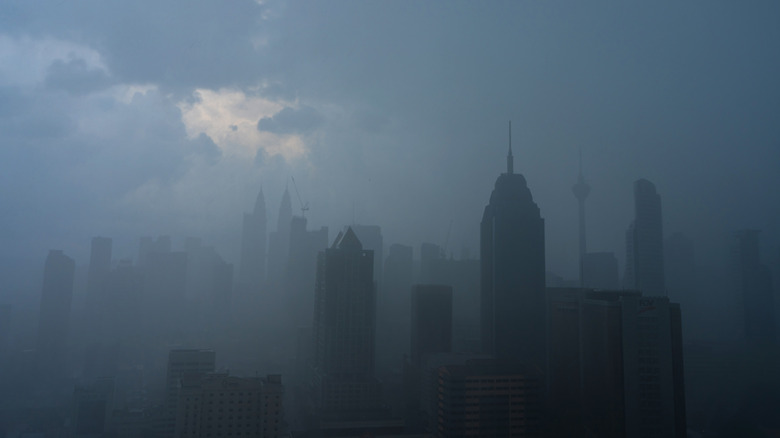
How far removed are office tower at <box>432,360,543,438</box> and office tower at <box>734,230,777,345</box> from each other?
43.0 ft

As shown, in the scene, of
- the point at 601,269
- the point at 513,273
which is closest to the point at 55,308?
the point at 513,273

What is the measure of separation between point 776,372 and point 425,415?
14853 mm

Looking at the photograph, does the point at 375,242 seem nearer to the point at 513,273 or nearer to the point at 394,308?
the point at 394,308

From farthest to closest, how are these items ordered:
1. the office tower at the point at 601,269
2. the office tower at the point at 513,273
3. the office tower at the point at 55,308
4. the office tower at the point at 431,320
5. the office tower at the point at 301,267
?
the office tower at the point at 301,267 < the office tower at the point at 601,269 < the office tower at the point at 55,308 < the office tower at the point at 431,320 < the office tower at the point at 513,273

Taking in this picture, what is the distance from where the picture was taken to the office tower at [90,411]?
1989cm

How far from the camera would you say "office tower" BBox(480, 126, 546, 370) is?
26219 mm

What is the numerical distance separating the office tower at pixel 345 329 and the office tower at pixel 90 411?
28.6 ft

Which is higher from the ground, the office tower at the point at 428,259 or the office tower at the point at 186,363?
the office tower at the point at 428,259

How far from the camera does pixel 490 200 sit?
29.8 metres

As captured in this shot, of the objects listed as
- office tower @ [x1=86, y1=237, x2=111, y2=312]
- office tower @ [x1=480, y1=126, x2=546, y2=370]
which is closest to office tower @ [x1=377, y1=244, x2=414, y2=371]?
office tower @ [x1=480, y1=126, x2=546, y2=370]

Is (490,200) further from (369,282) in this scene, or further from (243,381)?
(243,381)

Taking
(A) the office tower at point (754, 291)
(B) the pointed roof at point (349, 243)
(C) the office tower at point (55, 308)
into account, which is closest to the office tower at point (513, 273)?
(B) the pointed roof at point (349, 243)

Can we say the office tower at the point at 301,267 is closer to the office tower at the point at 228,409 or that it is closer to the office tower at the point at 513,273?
the office tower at the point at 513,273

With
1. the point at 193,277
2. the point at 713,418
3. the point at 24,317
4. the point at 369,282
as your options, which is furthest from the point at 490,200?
the point at 24,317
